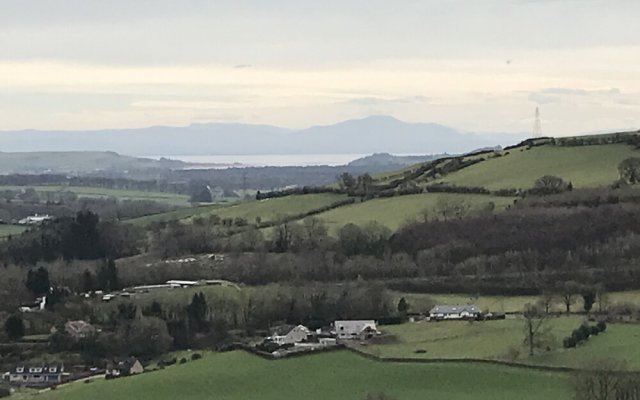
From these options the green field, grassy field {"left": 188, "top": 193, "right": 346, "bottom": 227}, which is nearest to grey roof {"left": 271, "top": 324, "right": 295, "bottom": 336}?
the green field

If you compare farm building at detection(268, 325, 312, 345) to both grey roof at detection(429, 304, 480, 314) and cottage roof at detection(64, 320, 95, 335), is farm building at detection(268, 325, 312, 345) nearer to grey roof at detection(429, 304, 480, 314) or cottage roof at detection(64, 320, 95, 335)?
grey roof at detection(429, 304, 480, 314)

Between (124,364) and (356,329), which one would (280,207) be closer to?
(356,329)

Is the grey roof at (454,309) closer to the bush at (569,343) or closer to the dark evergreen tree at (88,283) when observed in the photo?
the bush at (569,343)

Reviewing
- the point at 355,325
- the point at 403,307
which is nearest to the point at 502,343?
the point at 355,325

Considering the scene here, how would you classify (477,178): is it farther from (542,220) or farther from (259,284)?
(259,284)

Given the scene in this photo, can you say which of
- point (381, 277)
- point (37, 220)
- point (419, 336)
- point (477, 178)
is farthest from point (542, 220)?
point (37, 220)
